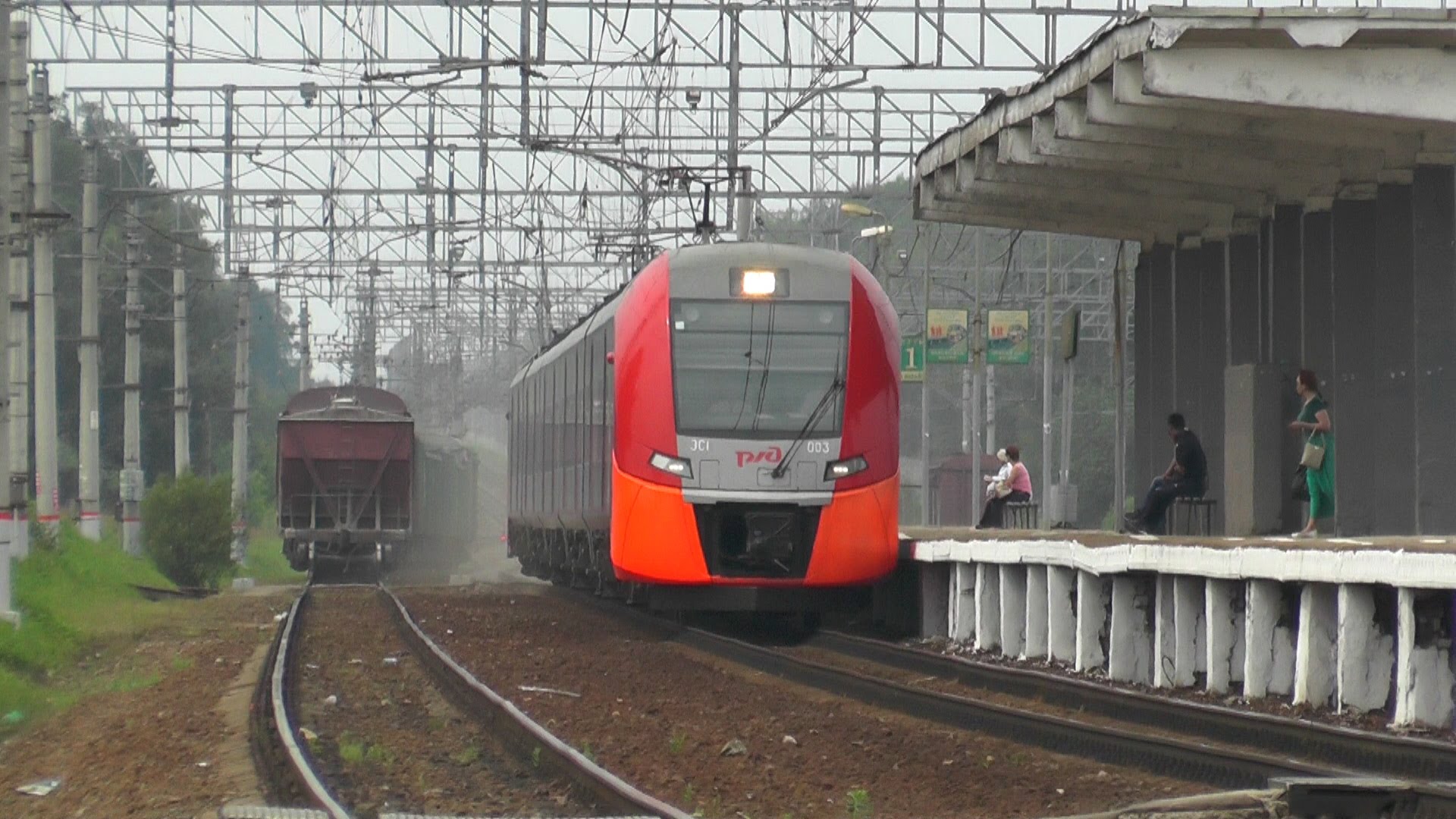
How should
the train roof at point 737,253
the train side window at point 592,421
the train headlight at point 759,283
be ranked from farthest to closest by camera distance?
the train side window at point 592,421, the train roof at point 737,253, the train headlight at point 759,283

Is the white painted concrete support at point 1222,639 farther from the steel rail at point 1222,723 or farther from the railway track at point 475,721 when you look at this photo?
the railway track at point 475,721

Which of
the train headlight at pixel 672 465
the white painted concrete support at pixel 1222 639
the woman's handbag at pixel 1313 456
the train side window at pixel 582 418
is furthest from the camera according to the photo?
the train side window at pixel 582 418

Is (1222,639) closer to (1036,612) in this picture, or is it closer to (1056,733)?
(1056,733)

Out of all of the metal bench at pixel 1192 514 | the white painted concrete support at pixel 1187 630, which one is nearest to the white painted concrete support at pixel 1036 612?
the white painted concrete support at pixel 1187 630

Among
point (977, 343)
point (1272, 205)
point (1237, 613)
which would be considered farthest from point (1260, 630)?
point (977, 343)

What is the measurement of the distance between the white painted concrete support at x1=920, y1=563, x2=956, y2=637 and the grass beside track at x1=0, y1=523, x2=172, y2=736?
24.8 ft

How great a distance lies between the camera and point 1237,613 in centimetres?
1427

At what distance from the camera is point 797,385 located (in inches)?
718

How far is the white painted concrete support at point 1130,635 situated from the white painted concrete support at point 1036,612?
1808 millimetres

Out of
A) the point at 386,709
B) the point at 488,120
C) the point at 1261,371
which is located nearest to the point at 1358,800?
the point at 386,709

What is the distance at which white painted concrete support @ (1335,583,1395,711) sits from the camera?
40.4 feet

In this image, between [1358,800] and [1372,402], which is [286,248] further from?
[1358,800]

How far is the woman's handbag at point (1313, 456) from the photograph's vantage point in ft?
53.8

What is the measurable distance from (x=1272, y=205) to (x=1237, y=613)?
621cm
